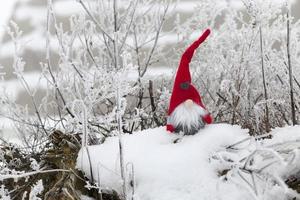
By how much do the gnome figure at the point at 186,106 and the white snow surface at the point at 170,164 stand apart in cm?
3

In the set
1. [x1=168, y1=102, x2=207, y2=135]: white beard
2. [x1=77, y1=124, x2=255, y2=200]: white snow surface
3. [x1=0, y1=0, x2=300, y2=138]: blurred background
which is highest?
[x1=0, y1=0, x2=300, y2=138]: blurred background

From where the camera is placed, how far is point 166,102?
2195 mm

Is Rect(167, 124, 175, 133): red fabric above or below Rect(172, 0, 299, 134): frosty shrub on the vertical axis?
below

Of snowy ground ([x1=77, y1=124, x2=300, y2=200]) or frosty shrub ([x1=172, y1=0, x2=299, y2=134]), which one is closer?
snowy ground ([x1=77, y1=124, x2=300, y2=200])

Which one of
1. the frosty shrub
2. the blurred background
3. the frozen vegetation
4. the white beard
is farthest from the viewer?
the blurred background

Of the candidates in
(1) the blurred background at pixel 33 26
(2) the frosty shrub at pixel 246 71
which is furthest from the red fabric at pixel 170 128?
(1) the blurred background at pixel 33 26

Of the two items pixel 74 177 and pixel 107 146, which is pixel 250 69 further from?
pixel 74 177

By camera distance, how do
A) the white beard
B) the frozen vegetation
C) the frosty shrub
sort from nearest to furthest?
the frozen vegetation → the white beard → the frosty shrub

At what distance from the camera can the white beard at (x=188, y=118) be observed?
163cm

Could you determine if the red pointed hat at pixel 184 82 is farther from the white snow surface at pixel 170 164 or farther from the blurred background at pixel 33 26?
the blurred background at pixel 33 26

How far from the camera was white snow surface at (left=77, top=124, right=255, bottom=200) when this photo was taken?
1.43 meters

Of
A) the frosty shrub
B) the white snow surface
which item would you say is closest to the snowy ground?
the white snow surface

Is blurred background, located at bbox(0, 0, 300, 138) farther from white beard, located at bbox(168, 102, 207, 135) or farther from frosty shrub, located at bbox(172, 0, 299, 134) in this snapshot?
white beard, located at bbox(168, 102, 207, 135)

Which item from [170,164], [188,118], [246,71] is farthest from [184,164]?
[246,71]
